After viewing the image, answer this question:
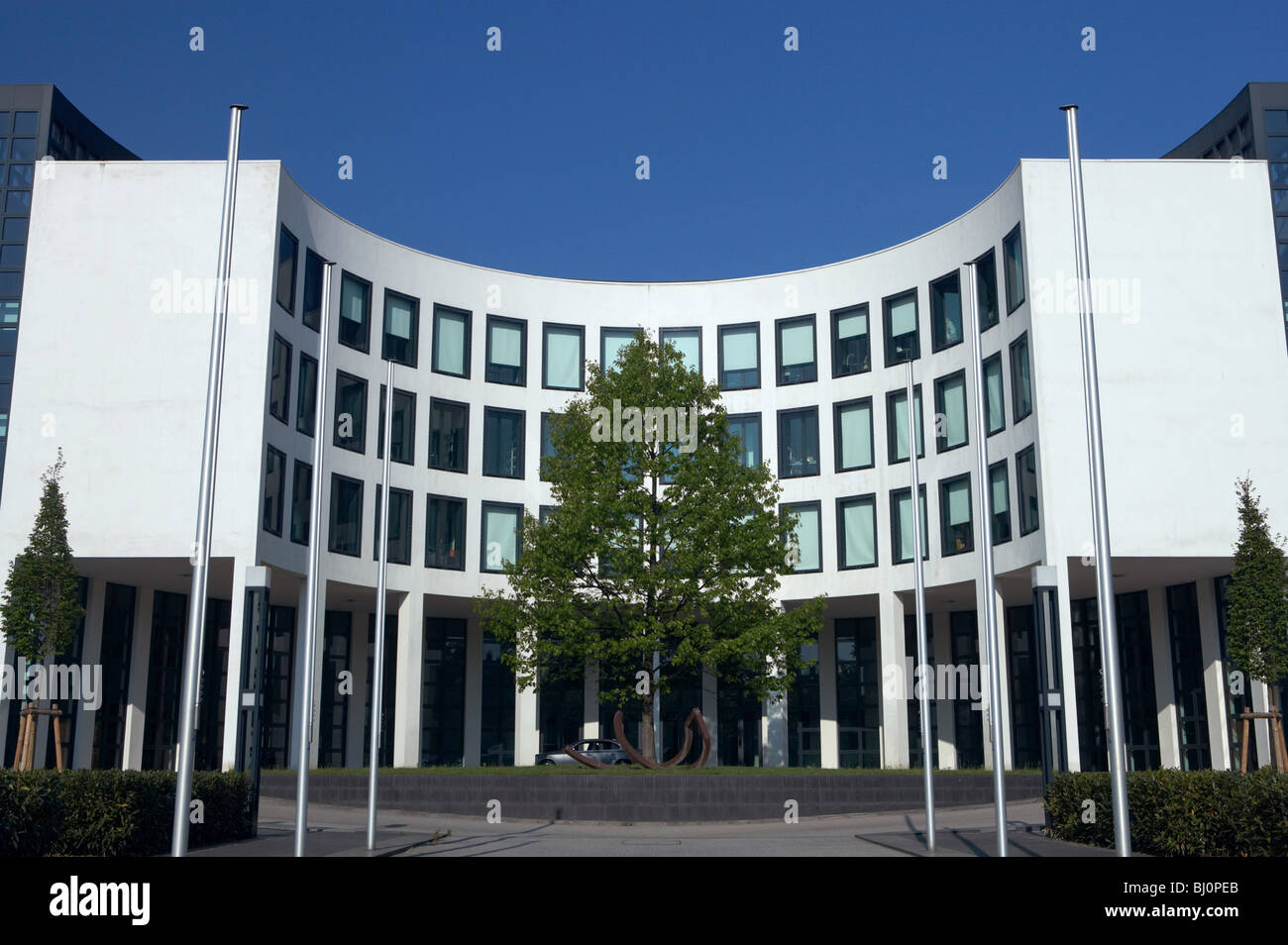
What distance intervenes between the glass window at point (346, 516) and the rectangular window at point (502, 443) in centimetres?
528

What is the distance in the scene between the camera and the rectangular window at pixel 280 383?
3460cm

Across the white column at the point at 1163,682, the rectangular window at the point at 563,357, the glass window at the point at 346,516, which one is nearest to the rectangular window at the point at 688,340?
the rectangular window at the point at 563,357

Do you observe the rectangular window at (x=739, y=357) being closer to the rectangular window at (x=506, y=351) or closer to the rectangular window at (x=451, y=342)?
the rectangular window at (x=506, y=351)

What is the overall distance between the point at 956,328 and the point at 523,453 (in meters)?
15.2

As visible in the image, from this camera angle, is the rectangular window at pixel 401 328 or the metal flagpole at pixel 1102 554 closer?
the metal flagpole at pixel 1102 554

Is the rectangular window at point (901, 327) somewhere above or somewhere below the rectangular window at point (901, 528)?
above

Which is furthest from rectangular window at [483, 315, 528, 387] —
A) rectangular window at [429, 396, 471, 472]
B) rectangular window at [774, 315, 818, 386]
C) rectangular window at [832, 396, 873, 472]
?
rectangular window at [832, 396, 873, 472]

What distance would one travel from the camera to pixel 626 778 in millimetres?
27359

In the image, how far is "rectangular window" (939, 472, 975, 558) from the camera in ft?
126

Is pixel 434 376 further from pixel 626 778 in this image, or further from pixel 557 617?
pixel 626 778

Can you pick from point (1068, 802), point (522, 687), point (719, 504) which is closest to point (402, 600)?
point (522, 687)

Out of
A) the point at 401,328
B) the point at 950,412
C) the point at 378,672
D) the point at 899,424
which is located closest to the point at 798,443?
the point at 899,424
